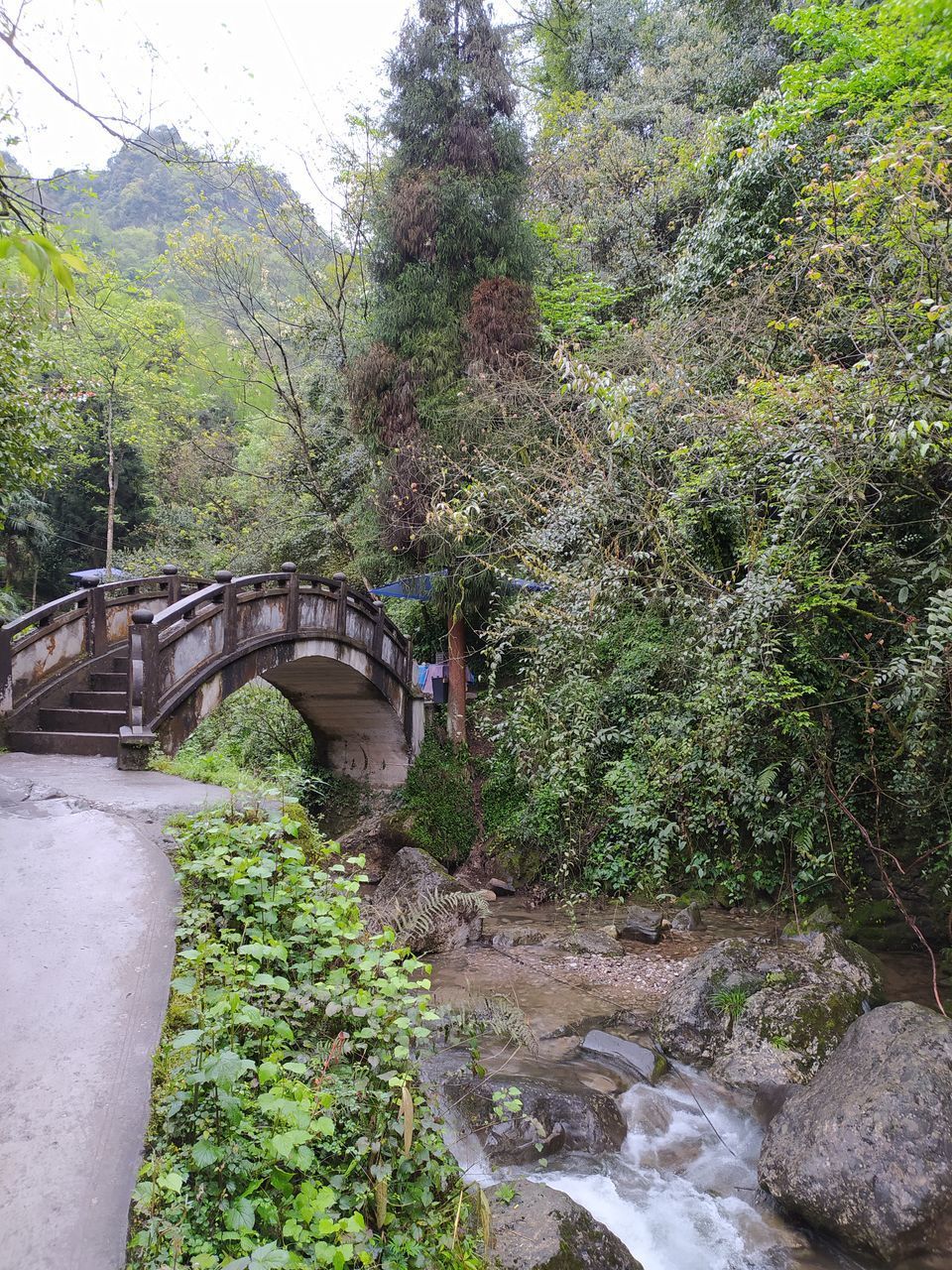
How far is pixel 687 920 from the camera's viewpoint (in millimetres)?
9156

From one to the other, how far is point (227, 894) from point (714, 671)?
18.9 feet

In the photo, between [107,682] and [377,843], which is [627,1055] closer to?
[107,682]

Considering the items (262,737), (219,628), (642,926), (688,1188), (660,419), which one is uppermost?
(660,419)

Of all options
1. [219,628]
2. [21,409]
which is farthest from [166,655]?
A: [21,409]

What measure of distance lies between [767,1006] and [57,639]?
8359 mm

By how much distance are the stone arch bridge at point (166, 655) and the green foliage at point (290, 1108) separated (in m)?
4.50

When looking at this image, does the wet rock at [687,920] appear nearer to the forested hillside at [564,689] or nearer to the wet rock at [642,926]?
the forested hillside at [564,689]

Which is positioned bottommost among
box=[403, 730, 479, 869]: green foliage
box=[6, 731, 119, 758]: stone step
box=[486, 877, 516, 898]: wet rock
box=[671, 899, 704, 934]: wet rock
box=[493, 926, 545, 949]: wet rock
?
box=[493, 926, 545, 949]: wet rock

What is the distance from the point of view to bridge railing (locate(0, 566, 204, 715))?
8383mm

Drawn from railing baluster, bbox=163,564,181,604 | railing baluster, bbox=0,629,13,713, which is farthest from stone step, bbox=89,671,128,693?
railing baluster, bbox=163,564,181,604

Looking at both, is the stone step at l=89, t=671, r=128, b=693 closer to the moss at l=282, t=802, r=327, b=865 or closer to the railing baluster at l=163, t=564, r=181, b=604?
the railing baluster at l=163, t=564, r=181, b=604

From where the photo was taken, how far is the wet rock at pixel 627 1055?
247 inches

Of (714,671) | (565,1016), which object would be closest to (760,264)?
(714,671)

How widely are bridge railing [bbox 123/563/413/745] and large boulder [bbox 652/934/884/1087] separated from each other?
5.58 meters
